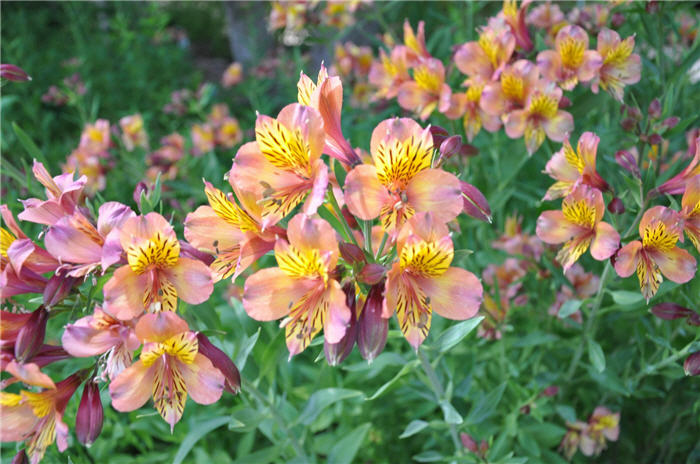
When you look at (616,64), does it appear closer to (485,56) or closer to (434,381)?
(485,56)

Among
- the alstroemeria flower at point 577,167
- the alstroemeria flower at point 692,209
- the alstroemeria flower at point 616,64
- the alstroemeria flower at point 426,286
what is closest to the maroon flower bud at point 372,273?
the alstroemeria flower at point 426,286

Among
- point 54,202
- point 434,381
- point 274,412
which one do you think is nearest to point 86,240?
point 54,202

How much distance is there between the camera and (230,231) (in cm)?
116

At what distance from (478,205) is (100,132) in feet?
8.17

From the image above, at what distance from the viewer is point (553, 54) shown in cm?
Answer: 179

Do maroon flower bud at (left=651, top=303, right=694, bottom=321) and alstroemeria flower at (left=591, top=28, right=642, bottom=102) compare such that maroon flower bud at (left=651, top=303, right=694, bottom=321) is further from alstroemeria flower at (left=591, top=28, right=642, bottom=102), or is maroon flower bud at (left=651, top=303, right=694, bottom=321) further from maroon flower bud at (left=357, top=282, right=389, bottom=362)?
maroon flower bud at (left=357, top=282, right=389, bottom=362)

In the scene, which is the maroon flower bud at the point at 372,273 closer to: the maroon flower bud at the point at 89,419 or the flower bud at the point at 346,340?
the flower bud at the point at 346,340

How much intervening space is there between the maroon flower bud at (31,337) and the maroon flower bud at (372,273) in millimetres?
649

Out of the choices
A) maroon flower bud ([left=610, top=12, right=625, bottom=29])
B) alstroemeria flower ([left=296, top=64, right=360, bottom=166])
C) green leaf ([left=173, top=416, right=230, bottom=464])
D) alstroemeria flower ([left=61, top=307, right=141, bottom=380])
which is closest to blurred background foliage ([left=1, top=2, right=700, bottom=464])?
green leaf ([left=173, top=416, right=230, bottom=464])

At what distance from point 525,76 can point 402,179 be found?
2.97 ft

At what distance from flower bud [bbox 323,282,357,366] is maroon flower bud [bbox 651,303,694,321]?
0.83m

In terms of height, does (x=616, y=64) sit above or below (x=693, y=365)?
above

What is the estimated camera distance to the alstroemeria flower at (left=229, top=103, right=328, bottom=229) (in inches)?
39.9

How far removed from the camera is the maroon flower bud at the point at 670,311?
56.4 inches
